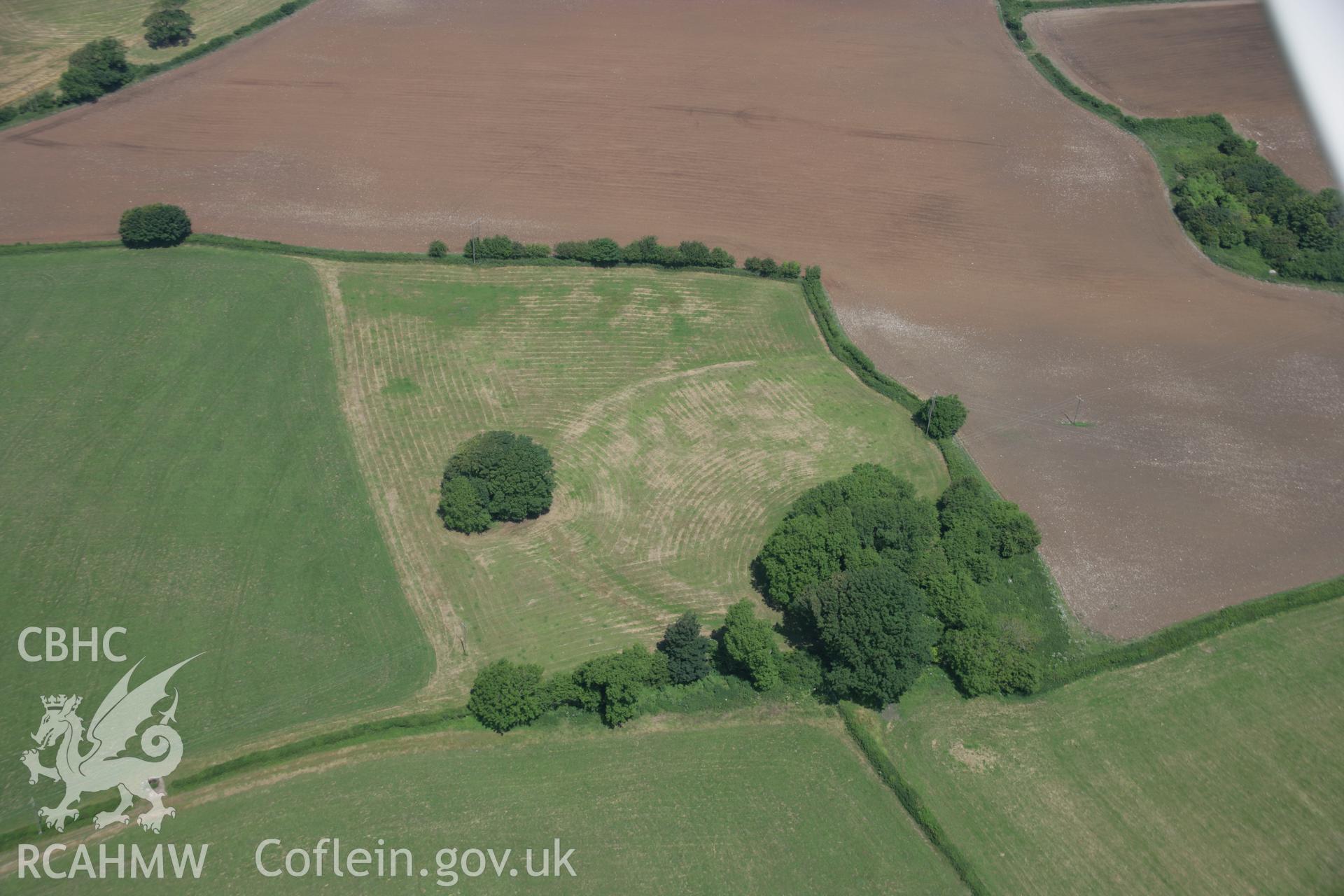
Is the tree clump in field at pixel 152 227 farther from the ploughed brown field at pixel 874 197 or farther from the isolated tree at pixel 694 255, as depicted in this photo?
the isolated tree at pixel 694 255

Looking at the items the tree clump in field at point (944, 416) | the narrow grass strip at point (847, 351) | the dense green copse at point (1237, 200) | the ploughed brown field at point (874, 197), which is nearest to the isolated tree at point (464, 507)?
the narrow grass strip at point (847, 351)

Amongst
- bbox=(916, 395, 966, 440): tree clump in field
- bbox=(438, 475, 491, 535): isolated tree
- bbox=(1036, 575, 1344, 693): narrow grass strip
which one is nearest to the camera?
bbox=(1036, 575, 1344, 693): narrow grass strip

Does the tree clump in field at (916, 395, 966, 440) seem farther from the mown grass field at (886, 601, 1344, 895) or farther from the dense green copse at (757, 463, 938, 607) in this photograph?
the mown grass field at (886, 601, 1344, 895)

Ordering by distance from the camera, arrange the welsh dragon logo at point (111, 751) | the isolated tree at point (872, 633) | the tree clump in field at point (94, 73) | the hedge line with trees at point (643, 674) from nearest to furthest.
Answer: the welsh dragon logo at point (111, 751)
the hedge line with trees at point (643, 674)
the isolated tree at point (872, 633)
the tree clump in field at point (94, 73)

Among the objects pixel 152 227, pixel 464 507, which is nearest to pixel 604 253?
pixel 464 507

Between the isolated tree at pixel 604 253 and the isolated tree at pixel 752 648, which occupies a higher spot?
the isolated tree at pixel 604 253

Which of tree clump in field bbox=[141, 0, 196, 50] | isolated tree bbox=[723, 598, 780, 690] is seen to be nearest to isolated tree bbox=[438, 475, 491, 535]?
isolated tree bbox=[723, 598, 780, 690]

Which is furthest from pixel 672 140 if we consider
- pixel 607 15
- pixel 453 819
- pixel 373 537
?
pixel 453 819

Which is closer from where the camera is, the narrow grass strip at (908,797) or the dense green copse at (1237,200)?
the narrow grass strip at (908,797)
